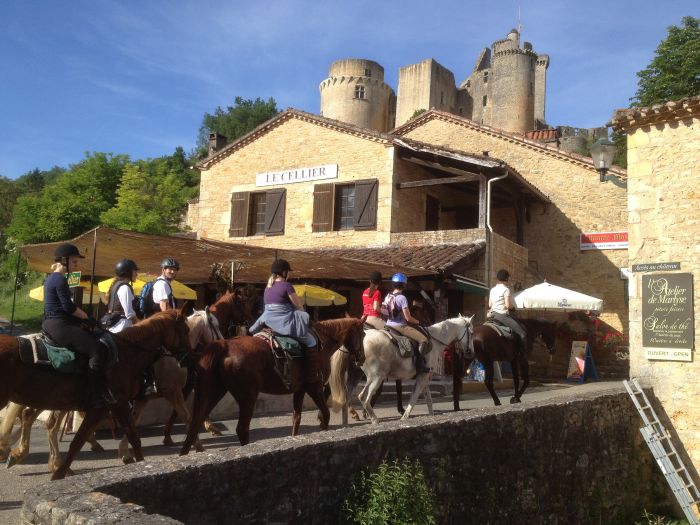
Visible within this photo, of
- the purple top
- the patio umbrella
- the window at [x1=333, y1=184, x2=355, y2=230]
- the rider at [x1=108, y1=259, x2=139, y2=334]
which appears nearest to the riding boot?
the rider at [x1=108, y1=259, x2=139, y2=334]

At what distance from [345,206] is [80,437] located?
40.7 feet

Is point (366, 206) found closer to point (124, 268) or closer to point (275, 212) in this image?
point (275, 212)

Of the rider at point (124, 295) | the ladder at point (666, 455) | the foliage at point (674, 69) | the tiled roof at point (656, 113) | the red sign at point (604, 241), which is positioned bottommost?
the ladder at point (666, 455)

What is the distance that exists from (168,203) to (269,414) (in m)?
23.4

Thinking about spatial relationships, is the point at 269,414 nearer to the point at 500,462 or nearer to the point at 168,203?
the point at 500,462

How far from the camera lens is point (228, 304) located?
711 cm

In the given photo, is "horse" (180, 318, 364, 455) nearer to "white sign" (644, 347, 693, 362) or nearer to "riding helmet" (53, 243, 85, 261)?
"riding helmet" (53, 243, 85, 261)

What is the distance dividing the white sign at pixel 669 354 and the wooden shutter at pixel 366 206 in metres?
8.53

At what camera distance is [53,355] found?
4715 millimetres

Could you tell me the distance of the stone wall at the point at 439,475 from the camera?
2816 mm

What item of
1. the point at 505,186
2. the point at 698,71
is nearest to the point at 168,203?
the point at 505,186

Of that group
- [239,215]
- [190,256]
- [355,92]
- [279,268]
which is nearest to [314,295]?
[190,256]

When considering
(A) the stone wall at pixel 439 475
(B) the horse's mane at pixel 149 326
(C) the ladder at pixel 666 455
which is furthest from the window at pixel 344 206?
(B) the horse's mane at pixel 149 326

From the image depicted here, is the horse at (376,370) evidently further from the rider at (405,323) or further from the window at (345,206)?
the window at (345,206)
